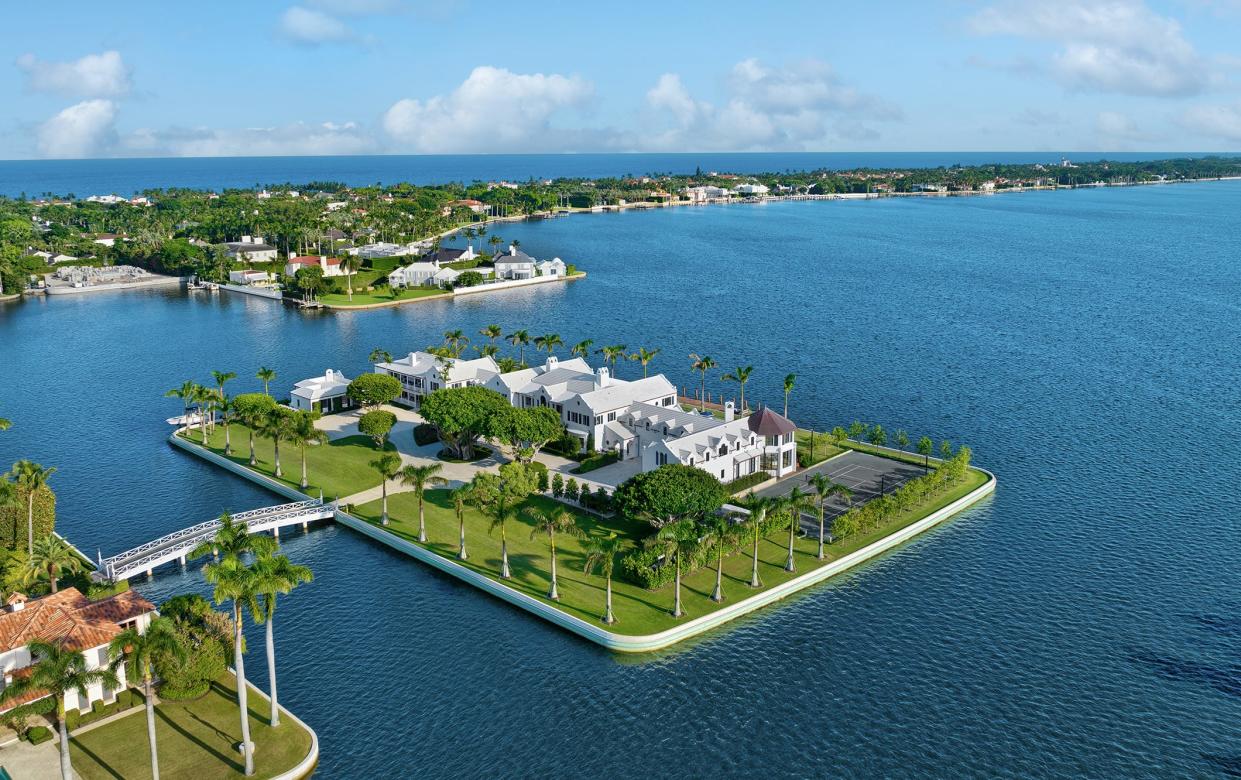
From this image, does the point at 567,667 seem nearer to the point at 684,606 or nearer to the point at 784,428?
A: the point at 684,606

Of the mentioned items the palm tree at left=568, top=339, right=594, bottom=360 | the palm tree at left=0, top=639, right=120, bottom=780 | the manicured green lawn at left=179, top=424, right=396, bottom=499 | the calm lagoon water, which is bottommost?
the calm lagoon water

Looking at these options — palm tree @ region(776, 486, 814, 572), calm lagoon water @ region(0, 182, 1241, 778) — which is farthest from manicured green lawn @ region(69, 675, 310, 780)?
palm tree @ region(776, 486, 814, 572)

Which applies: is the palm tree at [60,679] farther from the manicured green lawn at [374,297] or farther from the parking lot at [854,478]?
the manicured green lawn at [374,297]

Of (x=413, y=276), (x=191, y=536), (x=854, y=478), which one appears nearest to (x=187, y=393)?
(x=191, y=536)

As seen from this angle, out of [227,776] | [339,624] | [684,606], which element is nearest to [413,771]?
[227,776]

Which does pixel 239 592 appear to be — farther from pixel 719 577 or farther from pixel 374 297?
pixel 374 297

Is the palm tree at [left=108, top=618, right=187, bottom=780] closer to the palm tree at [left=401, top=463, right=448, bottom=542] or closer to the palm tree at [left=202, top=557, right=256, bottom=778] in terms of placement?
the palm tree at [left=202, top=557, right=256, bottom=778]

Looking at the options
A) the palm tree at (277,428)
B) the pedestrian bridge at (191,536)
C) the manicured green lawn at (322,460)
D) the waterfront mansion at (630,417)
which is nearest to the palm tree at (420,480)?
the pedestrian bridge at (191,536)
